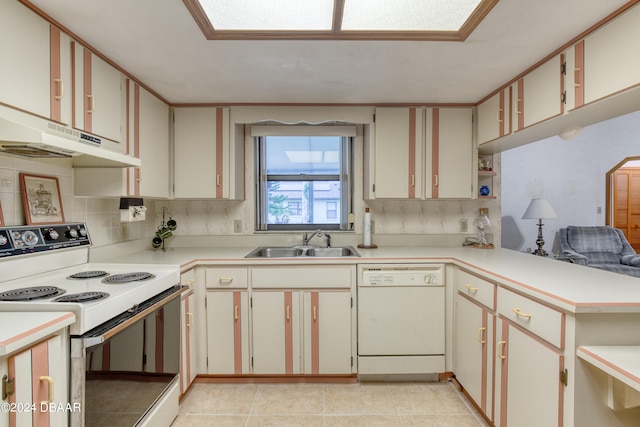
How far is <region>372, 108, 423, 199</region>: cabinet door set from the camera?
251 centimetres

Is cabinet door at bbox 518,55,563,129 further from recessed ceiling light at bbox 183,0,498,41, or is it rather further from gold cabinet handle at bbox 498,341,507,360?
gold cabinet handle at bbox 498,341,507,360

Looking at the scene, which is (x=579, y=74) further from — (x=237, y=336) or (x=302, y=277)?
(x=237, y=336)

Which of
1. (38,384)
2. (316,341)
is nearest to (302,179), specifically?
(316,341)

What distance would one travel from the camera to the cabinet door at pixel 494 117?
214 cm

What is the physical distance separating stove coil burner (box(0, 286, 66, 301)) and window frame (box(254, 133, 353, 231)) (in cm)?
168

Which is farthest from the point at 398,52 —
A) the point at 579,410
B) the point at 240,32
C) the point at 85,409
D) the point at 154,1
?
the point at 85,409

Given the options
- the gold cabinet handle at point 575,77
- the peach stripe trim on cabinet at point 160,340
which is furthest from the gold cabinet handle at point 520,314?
the peach stripe trim on cabinet at point 160,340

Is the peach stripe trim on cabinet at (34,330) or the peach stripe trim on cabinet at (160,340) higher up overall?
the peach stripe trim on cabinet at (34,330)

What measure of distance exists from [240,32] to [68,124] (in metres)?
0.94

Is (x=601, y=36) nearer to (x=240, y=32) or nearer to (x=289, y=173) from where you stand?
(x=240, y=32)

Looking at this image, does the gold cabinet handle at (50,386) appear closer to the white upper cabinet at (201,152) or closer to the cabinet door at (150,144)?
the cabinet door at (150,144)

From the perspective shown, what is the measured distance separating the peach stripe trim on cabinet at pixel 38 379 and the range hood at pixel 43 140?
2.29 ft

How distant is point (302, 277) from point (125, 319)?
1.15 meters

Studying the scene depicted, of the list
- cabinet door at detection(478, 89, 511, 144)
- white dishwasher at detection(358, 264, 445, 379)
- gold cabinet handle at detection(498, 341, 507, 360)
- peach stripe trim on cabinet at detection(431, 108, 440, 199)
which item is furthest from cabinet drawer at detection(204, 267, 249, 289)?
cabinet door at detection(478, 89, 511, 144)
